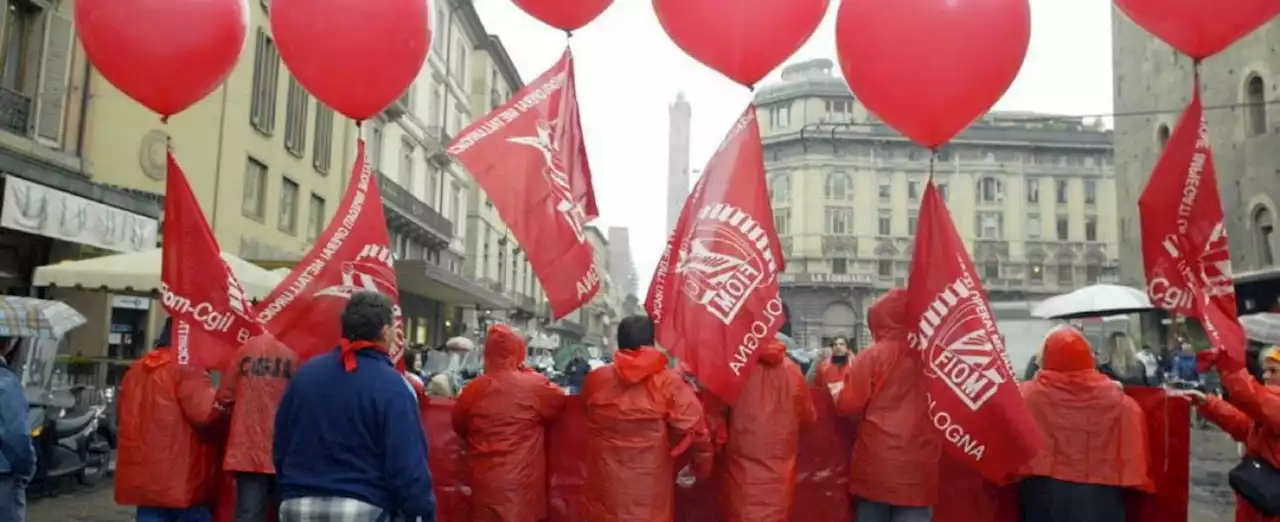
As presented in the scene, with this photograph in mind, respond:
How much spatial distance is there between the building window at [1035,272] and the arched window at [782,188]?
17.4 meters

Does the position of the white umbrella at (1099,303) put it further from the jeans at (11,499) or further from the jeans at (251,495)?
the jeans at (11,499)

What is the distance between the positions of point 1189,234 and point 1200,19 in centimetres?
113

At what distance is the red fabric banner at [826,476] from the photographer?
4.96m

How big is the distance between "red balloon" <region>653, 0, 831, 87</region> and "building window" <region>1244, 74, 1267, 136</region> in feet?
66.6

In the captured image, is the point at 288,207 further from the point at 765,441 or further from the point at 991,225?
the point at 991,225

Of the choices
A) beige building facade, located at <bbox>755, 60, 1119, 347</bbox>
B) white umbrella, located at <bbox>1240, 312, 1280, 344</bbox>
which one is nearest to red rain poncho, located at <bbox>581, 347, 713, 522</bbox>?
white umbrella, located at <bbox>1240, 312, 1280, 344</bbox>

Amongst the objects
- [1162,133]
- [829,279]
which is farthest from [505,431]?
[829,279]

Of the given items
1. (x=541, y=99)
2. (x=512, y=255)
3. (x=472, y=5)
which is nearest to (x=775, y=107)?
(x=512, y=255)

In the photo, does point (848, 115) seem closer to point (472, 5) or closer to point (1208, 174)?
point (472, 5)

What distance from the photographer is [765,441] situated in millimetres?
4602

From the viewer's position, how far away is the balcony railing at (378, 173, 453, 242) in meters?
27.9

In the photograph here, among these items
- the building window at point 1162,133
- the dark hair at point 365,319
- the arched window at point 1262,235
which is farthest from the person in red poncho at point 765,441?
the building window at point 1162,133

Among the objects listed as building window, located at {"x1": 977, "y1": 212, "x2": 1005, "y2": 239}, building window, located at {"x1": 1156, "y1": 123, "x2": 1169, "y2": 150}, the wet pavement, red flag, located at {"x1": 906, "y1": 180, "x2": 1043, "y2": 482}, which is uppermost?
building window, located at {"x1": 977, "y1": 212, "x2": 1005, "y2": 239}

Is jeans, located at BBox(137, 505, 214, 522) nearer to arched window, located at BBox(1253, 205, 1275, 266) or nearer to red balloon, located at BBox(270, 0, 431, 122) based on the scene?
red balloon, located at BBox(270, 0, 431, 122)
